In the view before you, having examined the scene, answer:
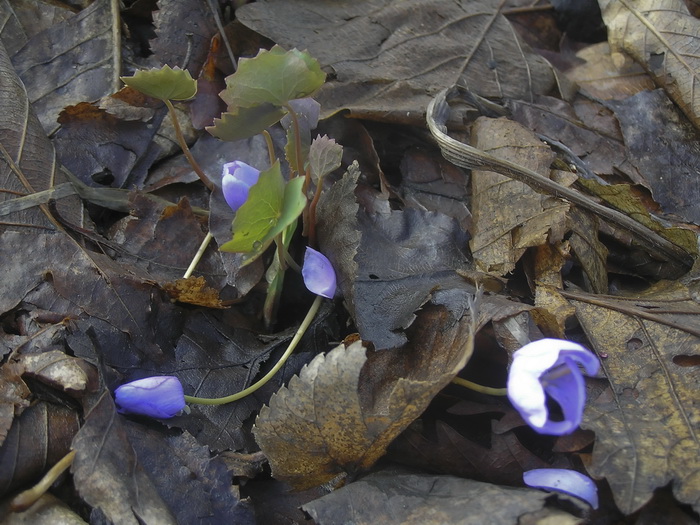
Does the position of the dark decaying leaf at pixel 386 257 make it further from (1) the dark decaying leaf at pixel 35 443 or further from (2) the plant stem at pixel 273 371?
(1) the dark decaying leaf at pixel 35 443

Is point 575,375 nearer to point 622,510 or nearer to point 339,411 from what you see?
point 622,510

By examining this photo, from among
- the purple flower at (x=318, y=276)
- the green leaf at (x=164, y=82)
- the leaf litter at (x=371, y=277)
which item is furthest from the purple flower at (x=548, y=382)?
the green leaf at (x=164, y=82)

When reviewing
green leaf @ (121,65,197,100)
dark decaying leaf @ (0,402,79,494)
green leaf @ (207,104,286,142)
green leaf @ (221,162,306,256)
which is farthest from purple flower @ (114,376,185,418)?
green leaf @ (121,65,197,100)

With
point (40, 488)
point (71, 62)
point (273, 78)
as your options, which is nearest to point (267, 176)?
point (273, 78)

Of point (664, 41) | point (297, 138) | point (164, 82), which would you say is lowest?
point (664, 41)

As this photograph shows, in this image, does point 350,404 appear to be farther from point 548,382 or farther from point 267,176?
point 267,176

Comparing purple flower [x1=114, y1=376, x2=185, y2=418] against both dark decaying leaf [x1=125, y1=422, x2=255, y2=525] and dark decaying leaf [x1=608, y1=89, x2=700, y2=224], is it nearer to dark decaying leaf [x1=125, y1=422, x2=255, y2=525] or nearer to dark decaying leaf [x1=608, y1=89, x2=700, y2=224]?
dark decaying leaf [x1=125, y1=422, x2=255, y2=525]

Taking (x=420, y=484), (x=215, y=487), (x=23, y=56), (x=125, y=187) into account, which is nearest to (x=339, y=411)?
(x=420, y=484)
